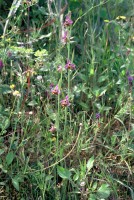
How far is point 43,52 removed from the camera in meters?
2.34

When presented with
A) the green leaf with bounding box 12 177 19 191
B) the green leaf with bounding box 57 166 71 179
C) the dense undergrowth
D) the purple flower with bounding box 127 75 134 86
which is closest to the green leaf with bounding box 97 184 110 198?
the dense undergrowth

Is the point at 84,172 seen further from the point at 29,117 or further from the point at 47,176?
the point at 29,117

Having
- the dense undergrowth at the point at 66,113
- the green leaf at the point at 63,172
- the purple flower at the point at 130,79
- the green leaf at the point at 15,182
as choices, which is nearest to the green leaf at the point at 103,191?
the dense undergrowth at the point at 66,113

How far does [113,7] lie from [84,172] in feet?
4.47

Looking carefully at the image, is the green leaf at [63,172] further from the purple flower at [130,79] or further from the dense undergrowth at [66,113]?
the purple flower at [130,79]

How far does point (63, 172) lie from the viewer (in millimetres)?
2006

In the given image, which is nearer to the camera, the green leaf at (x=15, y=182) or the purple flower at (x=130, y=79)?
the green leaf at (x=15, y=182)

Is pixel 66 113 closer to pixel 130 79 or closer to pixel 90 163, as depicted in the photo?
pixel 90 163

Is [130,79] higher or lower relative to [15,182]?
higher

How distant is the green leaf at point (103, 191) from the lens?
6.57 feet

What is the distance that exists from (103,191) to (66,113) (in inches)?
13.9

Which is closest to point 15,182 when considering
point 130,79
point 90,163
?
point 90,163

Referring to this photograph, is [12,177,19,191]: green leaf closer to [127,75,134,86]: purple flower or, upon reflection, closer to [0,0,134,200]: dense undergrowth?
[0,0,134,200]: dense undergrowth

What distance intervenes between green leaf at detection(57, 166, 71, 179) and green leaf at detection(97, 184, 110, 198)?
143mm
